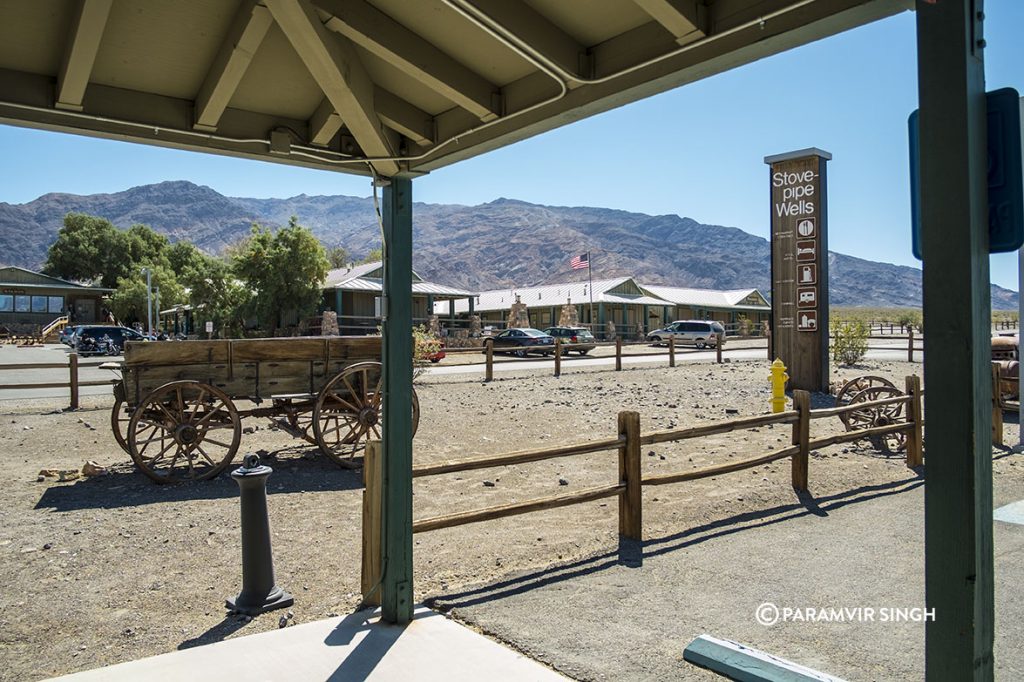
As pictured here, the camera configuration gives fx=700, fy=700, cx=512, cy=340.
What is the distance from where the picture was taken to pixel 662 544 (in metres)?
5.66

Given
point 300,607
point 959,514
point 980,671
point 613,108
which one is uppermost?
point 613,108

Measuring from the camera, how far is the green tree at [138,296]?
170ft

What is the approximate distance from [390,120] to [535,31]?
124 cm

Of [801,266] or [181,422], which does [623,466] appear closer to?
[181,422]

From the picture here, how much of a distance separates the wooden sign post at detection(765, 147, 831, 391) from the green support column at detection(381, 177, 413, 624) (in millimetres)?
13303

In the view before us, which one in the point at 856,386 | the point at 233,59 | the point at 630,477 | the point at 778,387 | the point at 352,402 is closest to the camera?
the point at 233,59

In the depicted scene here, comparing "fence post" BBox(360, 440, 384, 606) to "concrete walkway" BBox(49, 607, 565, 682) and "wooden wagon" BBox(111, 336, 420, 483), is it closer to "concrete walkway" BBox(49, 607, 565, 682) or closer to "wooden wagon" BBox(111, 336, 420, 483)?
"concrete walkway" BBox(49, 607, 565, 682)

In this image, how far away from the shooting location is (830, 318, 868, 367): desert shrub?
20.9m

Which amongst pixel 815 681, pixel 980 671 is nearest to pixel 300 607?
pixel 815 681

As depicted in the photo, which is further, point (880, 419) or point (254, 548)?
point (880, 419)

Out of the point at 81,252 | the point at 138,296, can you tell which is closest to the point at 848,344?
the point at 138,296

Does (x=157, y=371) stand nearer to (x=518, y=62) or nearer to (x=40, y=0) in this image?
(x=40, y=0)

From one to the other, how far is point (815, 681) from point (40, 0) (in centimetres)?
384

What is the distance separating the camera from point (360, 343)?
8.99 meters
